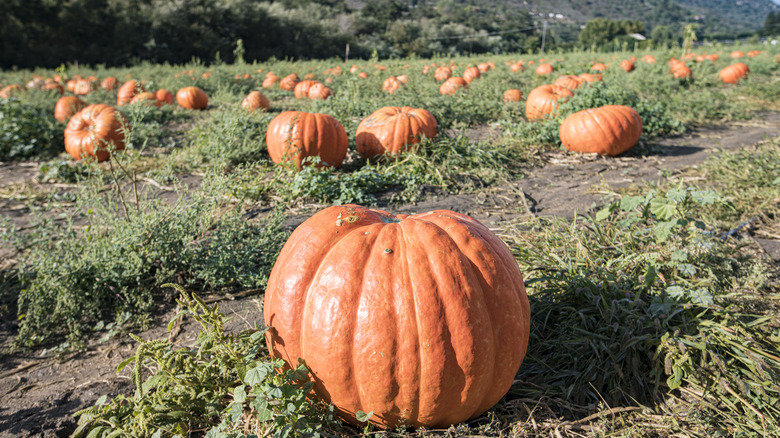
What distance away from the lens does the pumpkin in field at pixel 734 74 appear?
13.9m

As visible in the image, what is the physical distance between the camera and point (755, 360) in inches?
77.0

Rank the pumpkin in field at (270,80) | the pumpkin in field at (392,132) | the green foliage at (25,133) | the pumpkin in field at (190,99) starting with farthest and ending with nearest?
the pumpkin in field at (270,80) < the pumpkin in field at (190,99) < the green foliage at (25,133) < the pumpkin in field at (392,132)

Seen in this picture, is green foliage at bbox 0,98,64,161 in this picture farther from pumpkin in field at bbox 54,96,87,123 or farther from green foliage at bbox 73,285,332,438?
green foliage at bbox 73,285,332,438

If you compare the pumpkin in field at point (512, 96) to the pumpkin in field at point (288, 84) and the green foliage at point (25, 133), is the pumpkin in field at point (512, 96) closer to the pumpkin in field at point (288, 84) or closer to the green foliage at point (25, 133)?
the pumpkin in field at point (288, 84)

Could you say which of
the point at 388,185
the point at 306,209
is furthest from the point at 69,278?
the point at 388,185

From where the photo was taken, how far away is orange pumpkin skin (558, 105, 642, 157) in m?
5.86

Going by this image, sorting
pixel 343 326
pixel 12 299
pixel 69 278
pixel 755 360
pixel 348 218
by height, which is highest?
pixel 348 218

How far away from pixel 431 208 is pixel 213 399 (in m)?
2.88

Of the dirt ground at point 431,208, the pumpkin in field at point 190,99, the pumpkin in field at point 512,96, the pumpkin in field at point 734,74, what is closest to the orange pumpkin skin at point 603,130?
the dirt ground at point 431,208

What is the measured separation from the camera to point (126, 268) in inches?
116

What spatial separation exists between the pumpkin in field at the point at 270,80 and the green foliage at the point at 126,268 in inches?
464

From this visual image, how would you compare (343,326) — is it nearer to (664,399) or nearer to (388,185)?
(664,399)

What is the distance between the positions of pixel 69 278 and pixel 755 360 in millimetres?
3675

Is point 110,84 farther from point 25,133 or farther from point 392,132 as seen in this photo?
point 392,132
